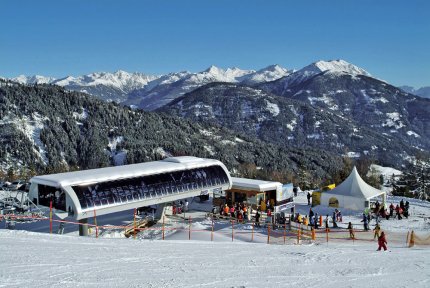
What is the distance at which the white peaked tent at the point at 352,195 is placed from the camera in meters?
35.0

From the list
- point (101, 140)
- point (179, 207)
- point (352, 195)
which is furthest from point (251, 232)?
point (101, 140)

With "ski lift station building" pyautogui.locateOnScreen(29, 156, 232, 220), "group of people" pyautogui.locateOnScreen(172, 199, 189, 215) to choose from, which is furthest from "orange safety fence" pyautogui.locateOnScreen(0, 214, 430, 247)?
"group of people" pyautogui.locateOnScreen(172, 199, 189, 215)

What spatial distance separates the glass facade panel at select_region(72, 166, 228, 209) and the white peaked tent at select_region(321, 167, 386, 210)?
9242 mm

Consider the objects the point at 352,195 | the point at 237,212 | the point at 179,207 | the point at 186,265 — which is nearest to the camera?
the point at 186,265

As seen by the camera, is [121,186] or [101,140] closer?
[121,186]

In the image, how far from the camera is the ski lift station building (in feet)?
80.1

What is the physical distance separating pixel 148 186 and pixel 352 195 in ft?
55.9

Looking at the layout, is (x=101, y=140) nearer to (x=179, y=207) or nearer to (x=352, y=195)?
(x=179, y=207)

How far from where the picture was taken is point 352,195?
35281mm

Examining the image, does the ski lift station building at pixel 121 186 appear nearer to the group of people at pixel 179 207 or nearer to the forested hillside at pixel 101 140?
the group of people at pixel 179 207

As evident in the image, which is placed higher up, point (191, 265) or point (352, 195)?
point (352, 195)

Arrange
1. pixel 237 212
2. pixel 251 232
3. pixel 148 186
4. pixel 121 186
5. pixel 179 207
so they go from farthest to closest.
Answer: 1. pixel 179 207
2. pixel 237 212
3. pixel 148 186
4. pixel 121 186
5. pixel 251 232

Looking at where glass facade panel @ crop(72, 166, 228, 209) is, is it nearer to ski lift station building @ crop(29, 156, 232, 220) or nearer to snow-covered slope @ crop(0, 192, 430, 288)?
ski lift station building @ crop(29, 156, 232, 220)

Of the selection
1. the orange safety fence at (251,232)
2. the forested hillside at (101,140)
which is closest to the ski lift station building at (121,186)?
the orange safety fence at (251,232)
